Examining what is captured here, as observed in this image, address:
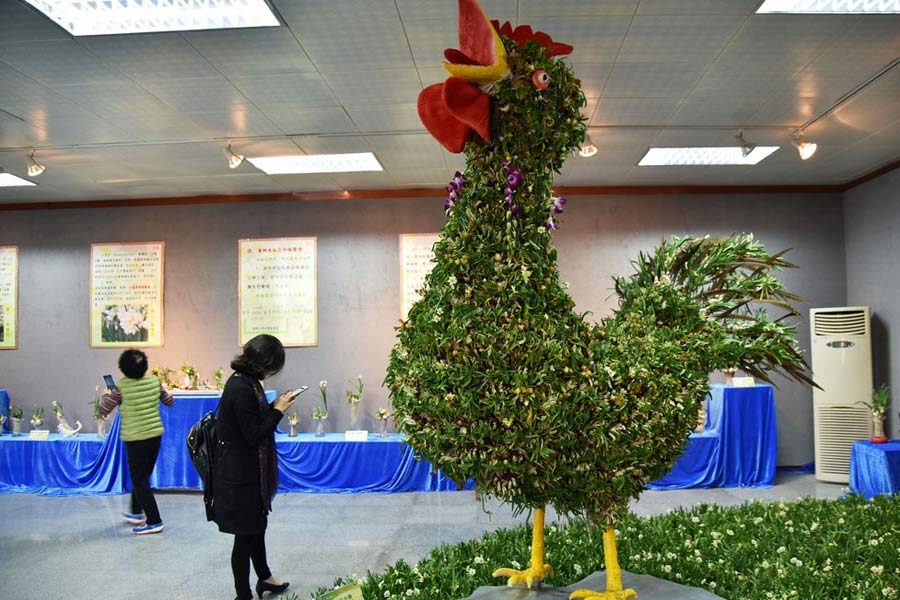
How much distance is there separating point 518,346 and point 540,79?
0.64m

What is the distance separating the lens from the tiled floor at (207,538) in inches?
133

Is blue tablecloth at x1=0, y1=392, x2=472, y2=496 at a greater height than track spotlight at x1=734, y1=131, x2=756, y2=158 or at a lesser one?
lesser

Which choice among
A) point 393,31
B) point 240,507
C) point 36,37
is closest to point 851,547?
point 240,507

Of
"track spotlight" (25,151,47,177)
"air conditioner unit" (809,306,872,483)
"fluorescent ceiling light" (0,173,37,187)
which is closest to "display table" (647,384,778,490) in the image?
"air conditioner unit" (809,306,872,483)

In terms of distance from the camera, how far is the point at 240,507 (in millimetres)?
2705

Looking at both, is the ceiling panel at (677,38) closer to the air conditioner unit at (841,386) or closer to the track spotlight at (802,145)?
the track spotlight at (802,145)

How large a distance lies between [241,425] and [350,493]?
297 cm

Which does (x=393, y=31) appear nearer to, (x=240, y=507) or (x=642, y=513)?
(x=240, y=507)

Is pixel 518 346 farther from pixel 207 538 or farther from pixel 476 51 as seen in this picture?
pixel 207 538

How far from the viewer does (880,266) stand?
5.70 meters

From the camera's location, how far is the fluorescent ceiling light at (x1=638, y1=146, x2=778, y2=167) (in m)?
5.10

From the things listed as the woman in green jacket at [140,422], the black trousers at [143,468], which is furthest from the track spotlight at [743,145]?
the black trousers at [143,468]

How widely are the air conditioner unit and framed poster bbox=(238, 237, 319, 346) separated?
4666 mm

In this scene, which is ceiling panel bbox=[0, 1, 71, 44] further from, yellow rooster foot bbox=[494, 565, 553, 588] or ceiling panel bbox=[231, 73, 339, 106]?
yellow rooster foot bbox=[494, 565, 553, 588]
